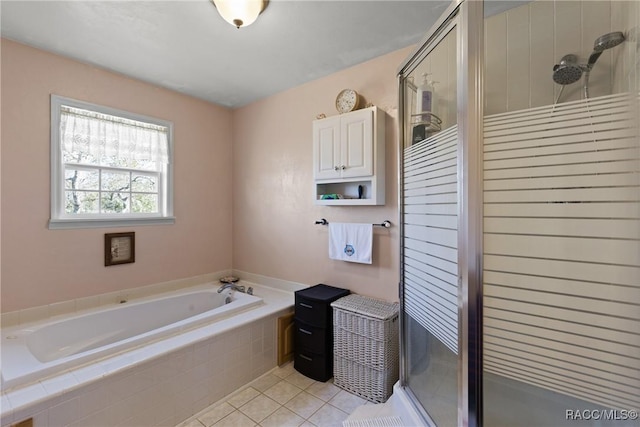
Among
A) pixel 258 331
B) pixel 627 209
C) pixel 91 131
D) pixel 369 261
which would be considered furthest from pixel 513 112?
pixel 91 131

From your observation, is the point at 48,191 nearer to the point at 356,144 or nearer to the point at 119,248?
the point at 119,248

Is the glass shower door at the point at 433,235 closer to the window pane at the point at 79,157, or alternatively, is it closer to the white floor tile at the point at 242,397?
the white floor tile at the point at 242,397

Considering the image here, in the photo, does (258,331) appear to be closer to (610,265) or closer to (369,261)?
(369,261)

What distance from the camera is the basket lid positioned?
1.97 metres

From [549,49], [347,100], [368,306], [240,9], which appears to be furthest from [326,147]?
[549,49]

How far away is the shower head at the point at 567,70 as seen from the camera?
1.13 meters

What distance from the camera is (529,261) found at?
1.04 metres

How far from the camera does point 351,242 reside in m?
2.40

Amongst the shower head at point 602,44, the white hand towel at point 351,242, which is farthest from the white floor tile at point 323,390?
the shower head at point 602,44

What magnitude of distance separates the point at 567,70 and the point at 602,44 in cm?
15

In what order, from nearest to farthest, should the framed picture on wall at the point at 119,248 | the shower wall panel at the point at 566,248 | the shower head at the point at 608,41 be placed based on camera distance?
1. the shower wall panel at the point at 566,248
2. the shower head at the point at 608,41
3. the framed picture on wall at the point at 119,248

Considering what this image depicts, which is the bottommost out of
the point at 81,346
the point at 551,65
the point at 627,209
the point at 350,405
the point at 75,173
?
the point at 350,405

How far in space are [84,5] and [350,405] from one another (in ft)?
9.96

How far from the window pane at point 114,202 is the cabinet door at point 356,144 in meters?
2.04
